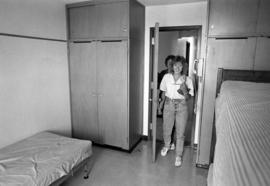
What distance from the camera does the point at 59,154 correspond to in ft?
6.94

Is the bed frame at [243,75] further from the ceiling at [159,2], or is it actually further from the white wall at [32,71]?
the white wall at [32,71]

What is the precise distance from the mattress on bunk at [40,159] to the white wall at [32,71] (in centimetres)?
29

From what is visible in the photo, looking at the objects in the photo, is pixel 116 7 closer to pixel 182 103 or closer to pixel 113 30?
pixel 113 30

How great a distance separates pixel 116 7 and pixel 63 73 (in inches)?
55.0

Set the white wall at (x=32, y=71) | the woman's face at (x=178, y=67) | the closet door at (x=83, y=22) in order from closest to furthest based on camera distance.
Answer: the white wall at (x=32, y=71) → the woman's face at (x=178, y=67) → the closet door at (x=83, y=22)

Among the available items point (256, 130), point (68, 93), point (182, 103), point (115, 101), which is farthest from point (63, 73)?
point (256, 130)

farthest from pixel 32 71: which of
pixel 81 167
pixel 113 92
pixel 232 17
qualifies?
pixel 232 17

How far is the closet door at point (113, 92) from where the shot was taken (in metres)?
2.89

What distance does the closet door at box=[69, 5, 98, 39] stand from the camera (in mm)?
2980

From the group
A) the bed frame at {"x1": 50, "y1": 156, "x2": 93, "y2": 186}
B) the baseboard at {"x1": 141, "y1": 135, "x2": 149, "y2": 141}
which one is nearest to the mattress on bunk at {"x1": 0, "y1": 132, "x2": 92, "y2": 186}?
the bed frame at {"x1": 50, "y1": 156, "x2": 93, "y2": 186}

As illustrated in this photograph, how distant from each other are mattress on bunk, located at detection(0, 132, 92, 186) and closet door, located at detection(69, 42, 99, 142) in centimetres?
79

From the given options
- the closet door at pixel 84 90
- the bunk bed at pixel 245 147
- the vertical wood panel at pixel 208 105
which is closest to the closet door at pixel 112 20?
the closet door at pixel 84 90

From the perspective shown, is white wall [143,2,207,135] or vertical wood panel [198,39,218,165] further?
white wall [143,2,207,135]

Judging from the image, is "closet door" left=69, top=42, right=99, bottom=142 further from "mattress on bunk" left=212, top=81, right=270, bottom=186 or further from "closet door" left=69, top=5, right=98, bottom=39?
"mattress on bunk" left=212, top=81, right=270, bottom=186
